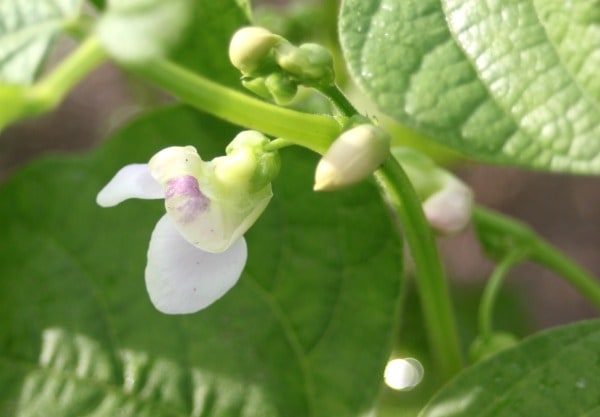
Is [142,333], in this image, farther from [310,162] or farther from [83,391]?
[310,162]

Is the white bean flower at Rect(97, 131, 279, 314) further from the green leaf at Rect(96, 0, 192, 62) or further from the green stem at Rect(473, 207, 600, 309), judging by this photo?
the green stem at Rect(473, 207, 600, 309)

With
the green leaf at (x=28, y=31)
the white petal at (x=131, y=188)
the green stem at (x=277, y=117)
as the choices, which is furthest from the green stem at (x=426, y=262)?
the green leaf at (x=28, y=31)

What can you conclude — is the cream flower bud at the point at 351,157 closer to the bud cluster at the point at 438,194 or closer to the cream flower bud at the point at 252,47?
the cream flower bud at the point at 252,47

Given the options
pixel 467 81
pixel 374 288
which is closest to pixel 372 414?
pixel 374 288

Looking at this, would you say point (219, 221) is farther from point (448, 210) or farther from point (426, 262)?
point (448, 210)

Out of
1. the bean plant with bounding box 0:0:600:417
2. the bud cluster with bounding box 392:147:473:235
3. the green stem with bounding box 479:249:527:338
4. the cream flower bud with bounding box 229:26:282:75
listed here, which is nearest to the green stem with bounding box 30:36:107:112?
the bean plant with bounding box 0:0:600:417
